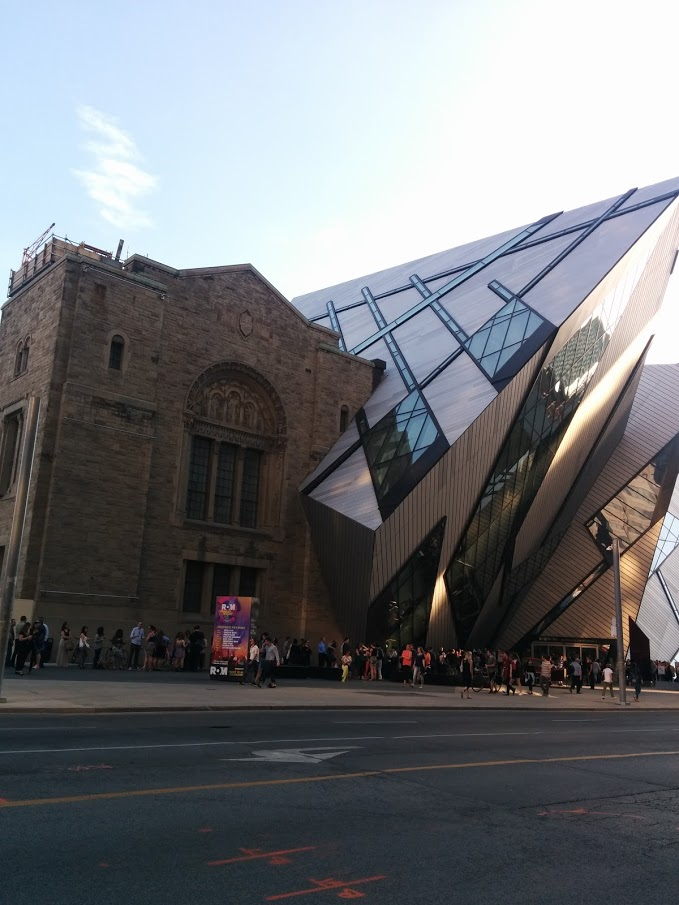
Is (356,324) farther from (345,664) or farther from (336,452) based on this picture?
(345,664)

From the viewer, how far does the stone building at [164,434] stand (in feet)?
98.5

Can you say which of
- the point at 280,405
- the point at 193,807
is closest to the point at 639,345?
the point at 280,405

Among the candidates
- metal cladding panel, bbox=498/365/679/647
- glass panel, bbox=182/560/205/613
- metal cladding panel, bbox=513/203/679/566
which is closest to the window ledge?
glass panel, bbox=182/560/205/613

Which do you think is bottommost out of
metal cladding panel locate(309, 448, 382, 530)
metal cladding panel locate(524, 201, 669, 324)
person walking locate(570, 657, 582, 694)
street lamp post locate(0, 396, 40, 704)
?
person walking locate(570, 657, 582, 694)

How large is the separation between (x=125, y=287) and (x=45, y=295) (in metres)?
3.11

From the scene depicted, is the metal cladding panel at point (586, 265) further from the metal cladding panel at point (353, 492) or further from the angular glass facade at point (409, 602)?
the angular glass facade at point (409, 602)

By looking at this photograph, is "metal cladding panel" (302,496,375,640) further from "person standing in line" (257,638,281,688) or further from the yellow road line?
the yellow road line

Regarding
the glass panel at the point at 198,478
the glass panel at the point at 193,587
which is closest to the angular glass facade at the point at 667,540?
the glass panel at the point at 198,478

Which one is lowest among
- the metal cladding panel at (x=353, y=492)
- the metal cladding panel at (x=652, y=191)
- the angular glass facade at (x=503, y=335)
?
the metal cladding panel at (x=353, y=492)

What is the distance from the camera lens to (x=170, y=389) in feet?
111

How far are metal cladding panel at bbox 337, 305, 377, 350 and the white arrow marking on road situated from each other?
35.2m

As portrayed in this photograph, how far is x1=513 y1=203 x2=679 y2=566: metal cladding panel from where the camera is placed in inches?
1496

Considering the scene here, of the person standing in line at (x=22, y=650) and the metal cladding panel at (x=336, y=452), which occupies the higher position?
the metal cladding panel at (x=336, y=452)

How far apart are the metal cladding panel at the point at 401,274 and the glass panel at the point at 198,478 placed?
20095mm
